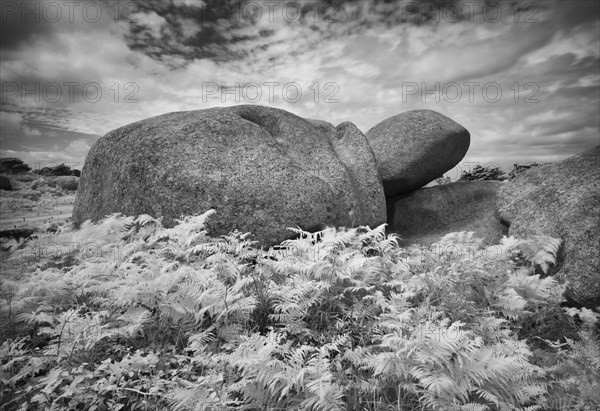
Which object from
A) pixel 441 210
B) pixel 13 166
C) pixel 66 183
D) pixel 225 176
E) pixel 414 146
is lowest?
pixel 441 210

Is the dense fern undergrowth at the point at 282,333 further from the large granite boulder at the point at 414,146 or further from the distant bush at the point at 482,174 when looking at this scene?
the distant bush at the point at 482,174

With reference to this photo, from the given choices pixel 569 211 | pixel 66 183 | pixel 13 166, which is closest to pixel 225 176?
pixel 569 211

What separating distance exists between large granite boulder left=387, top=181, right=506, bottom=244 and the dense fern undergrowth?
14.9 feet

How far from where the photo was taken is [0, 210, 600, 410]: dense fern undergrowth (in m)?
3.05

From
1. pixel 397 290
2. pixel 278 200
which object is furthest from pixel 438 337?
pixel 278 200

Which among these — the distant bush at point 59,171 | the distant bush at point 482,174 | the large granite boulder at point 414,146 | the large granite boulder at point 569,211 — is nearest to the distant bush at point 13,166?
the distant bush at point 59,171

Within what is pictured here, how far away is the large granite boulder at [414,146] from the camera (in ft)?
32.5

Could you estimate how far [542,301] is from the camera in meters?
4.91

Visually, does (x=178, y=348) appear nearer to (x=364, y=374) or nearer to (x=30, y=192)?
(x=364, y=374)

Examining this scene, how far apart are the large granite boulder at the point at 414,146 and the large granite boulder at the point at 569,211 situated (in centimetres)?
231

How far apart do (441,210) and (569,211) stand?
442 cm

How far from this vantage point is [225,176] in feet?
21.8

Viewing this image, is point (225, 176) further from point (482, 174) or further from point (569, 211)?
point (482, 174)

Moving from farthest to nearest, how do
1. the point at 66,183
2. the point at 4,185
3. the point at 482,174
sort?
the point at 66,183, the point at 4,185, the point at 482,174
